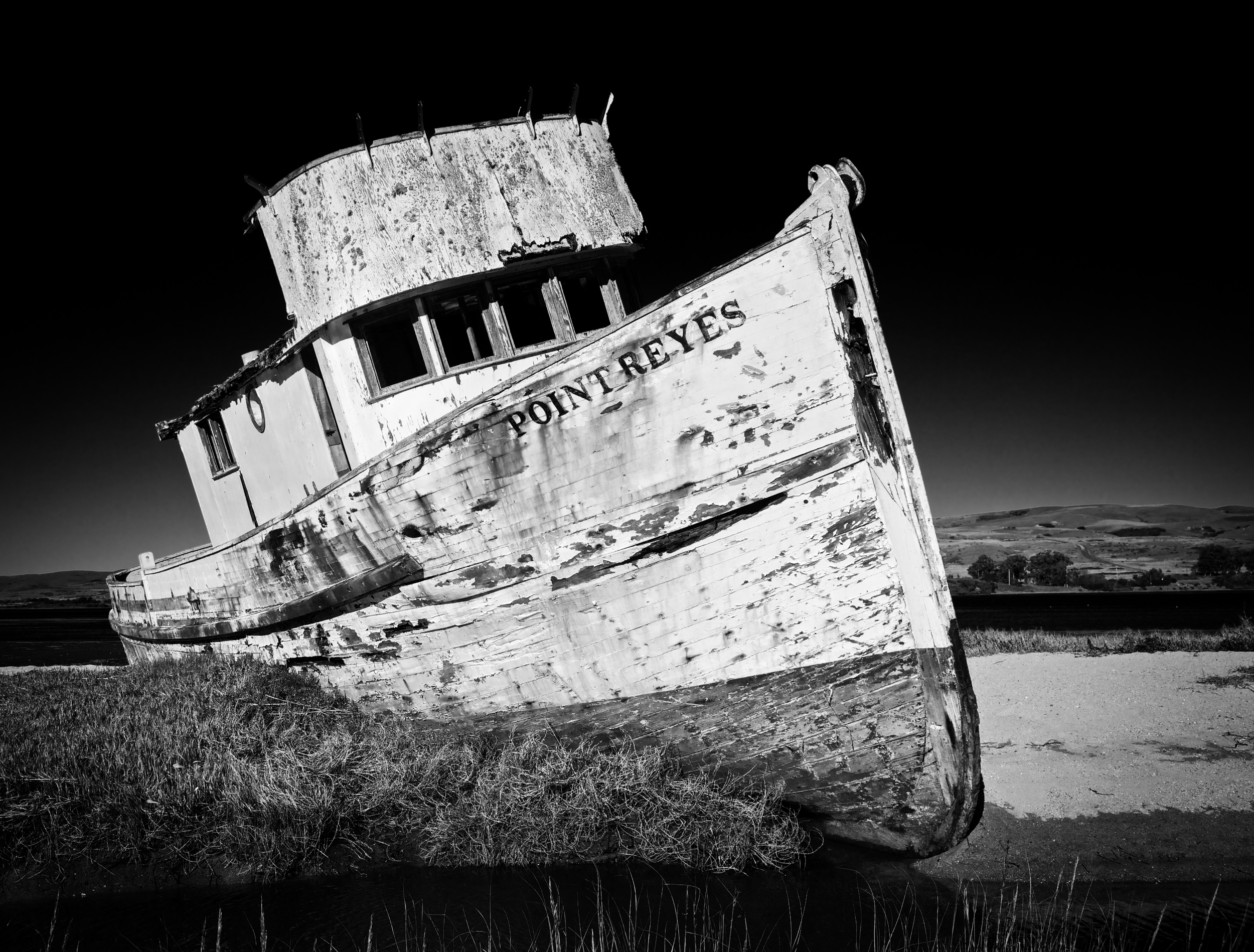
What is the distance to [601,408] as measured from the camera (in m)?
4.01

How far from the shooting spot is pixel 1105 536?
42.4 m

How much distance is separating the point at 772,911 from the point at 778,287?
3.06 meters

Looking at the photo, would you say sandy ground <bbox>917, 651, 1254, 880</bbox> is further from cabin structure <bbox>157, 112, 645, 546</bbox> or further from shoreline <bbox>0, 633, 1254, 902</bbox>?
cabin structure <bbox>157, 112, 645, 546</bbox>

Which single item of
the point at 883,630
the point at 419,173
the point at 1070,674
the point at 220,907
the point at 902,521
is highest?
the point at 419,173

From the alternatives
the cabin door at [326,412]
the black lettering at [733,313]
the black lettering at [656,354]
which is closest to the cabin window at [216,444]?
the cabin door at [326,412]

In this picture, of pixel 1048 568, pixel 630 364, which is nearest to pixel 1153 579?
pixel 1048 568

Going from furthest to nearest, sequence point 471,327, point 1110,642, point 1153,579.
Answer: point 1153,579, point 1110,642, point 471,327

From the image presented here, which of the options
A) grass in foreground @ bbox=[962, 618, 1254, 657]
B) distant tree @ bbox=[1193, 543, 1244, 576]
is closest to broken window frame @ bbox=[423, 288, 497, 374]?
grass in foreground @ bbox=[962, 618, 1254, 657]

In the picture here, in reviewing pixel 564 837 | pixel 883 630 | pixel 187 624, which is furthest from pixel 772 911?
pixel 187 624

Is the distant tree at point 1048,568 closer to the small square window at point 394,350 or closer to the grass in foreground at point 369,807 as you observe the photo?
the grass in foreground at point 369,807

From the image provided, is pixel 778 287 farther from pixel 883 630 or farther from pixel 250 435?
pixel 250 435

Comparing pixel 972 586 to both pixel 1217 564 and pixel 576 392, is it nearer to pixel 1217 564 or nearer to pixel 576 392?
pixel 1217 564

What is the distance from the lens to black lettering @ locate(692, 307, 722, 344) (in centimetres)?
392

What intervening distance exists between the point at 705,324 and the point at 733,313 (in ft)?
0.50
